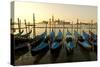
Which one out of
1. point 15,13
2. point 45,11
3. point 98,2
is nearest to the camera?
point 15,13

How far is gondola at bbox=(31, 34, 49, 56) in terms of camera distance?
163 cm

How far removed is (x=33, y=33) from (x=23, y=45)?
130 millimetres

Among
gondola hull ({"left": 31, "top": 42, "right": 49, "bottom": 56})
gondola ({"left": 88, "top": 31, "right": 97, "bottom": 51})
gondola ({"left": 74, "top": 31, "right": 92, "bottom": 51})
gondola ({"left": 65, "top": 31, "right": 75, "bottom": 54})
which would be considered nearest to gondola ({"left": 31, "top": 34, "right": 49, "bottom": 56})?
gondola hull ({"left": 31, "top": 42, "right": 49, "bottom": 56})

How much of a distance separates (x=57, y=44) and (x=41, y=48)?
0.15 meters

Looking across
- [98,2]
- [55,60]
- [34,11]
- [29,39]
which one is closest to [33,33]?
[29,39]

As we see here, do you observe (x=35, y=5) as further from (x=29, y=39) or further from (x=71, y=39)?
(x=71, y=39)

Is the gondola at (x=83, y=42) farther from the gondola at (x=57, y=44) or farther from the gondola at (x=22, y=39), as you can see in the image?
the gondola at (x=22, y=39)

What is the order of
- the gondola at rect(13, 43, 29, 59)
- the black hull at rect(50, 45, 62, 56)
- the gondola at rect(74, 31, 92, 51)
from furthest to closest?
the gondola at rect(74, 31, 92, 51), the black hull at rect(50, 45, 62, 56), the gondola at rect(13, 43, 29, 59)

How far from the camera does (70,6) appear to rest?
5.86 ft

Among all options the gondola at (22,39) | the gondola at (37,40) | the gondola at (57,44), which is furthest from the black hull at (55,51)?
the gondola at (22,39)

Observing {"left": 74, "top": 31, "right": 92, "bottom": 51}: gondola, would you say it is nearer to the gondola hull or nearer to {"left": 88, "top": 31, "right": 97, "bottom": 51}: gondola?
{"left": 88, "top": 31, "right": 97, "bottom": 51}: gondola

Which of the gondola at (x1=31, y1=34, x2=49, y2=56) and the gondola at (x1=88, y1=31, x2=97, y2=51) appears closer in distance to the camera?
the gondola at (x1=31, y1=34, x2=49, y2=56)

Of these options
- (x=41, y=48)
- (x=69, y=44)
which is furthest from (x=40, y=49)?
(x=69, y=44)

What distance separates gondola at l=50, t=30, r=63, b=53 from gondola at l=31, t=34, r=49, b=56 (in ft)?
0.18
